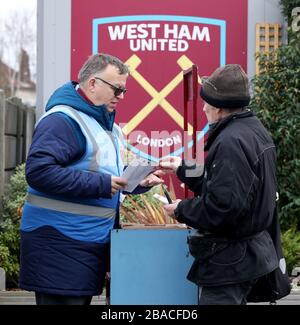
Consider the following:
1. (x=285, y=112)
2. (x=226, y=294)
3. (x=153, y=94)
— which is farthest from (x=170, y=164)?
(x=153, y=94)

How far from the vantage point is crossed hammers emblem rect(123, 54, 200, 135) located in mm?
8203

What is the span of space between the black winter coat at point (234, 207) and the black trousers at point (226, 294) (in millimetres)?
47

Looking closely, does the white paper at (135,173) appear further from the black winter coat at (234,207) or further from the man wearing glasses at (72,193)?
the black winter coat at (234,207)

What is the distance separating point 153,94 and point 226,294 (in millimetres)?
4925

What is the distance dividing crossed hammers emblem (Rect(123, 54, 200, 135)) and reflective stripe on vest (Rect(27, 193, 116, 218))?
440cm

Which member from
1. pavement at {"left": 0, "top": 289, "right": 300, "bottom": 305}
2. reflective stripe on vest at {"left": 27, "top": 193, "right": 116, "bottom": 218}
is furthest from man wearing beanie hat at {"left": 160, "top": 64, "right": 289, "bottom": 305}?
pavement at {"left": 0, "top": 289, "right": 300, "bottom": 305}

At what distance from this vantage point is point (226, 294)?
3502mm

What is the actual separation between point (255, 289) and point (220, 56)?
491 cm

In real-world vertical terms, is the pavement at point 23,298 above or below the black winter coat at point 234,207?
below

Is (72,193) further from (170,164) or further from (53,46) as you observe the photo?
(53,46)

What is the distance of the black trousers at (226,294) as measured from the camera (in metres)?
3.51

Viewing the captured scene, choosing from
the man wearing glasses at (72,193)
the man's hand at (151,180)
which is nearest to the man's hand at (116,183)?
the man wearing glasses at (72,193)
